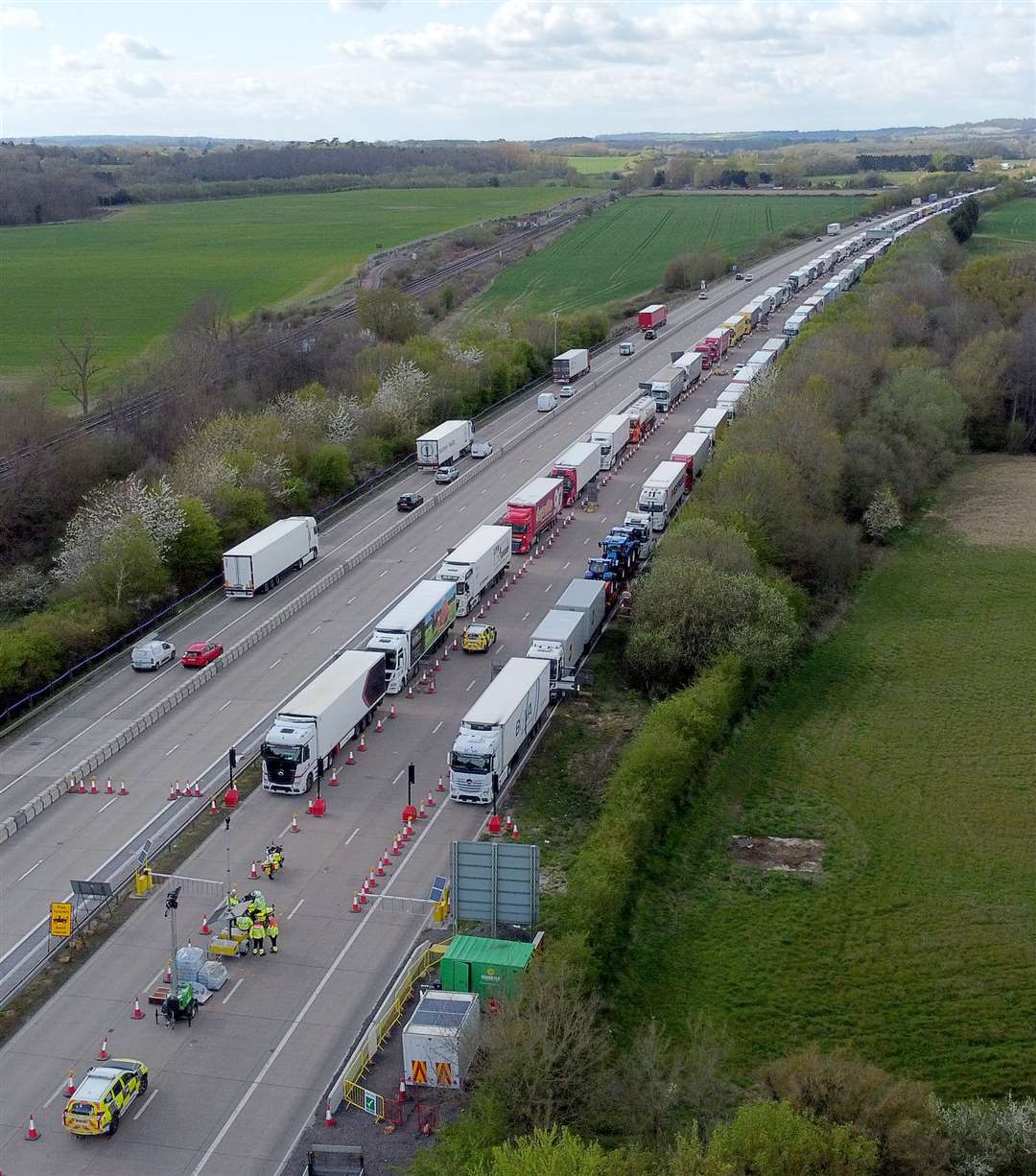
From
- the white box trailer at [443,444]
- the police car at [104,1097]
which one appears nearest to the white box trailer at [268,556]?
the white box trailer at [443,444]

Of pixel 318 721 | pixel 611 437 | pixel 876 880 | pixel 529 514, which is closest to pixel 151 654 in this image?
pixel 318 721

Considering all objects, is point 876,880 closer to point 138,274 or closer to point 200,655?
point 200,655

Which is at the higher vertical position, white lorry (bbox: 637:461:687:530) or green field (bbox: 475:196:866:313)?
green field (bbox: 475:196:866:313)

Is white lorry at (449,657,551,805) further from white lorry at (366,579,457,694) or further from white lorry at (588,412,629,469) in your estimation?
white lorry at (588,412,629,469)

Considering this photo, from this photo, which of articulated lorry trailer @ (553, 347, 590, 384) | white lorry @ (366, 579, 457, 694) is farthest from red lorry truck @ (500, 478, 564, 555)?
articulated lorry trailer @ (553, 347, 590, 384)

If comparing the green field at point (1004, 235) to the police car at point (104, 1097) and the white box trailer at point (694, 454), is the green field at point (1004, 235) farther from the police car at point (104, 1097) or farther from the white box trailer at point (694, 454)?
the police car at point (104, 1097)

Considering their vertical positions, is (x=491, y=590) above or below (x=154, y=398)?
below

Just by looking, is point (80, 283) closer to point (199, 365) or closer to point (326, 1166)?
point (199, 365)
